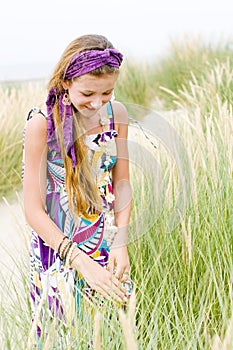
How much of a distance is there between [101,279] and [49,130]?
0.39 metres

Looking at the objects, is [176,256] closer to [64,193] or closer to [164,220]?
[164,220]

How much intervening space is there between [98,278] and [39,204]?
0.23 m

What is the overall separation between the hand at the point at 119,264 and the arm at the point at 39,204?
76mm

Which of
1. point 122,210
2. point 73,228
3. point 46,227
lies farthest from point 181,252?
point 46,227

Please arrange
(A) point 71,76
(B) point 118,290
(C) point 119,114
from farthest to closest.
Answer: (C) point 119,114 < (A) point 71,76 < (B) point 118,290

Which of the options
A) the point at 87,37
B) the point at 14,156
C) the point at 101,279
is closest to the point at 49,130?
the point at 87,37

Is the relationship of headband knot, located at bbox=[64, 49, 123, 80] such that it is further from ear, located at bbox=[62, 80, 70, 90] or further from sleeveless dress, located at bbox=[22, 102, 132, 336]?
sleeveless dress, located at bbox=[22, 102, 132, 336]

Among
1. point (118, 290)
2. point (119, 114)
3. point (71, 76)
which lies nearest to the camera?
point (118, 290)

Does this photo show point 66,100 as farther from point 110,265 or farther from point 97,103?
point 110,265

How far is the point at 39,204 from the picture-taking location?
62.9 inches

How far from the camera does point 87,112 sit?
165cm

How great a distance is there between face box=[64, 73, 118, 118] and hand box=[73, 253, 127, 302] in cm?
38

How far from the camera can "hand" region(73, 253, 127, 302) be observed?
153cm

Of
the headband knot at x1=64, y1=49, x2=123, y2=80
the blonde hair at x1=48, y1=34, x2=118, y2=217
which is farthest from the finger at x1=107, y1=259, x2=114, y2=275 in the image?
the headband knot at x1=64, y1=49, x2=123, y2=80
